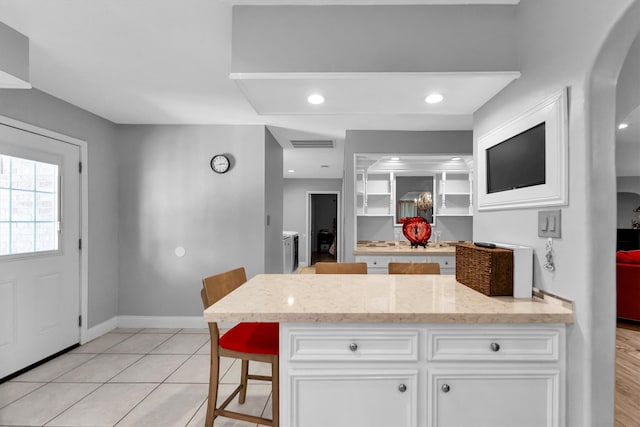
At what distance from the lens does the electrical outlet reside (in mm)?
1501

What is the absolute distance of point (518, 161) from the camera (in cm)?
181

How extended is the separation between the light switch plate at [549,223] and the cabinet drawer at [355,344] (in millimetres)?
Result: 756

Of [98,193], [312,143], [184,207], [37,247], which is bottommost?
[37,247]

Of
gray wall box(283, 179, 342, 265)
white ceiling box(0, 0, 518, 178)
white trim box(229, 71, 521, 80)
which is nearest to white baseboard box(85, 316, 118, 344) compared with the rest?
white ceiling box(0, 0, 518, 178)

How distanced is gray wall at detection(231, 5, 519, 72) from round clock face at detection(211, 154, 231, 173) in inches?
91.8

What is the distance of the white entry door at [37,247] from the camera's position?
9.05 feet

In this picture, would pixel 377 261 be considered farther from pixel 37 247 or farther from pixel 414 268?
pixel 37 247

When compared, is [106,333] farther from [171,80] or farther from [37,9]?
[37,9]

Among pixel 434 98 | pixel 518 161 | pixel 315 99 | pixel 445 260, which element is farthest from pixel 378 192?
pixel 518 161

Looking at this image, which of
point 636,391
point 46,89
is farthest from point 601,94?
point 46,89

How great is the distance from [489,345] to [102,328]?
13.1 ft

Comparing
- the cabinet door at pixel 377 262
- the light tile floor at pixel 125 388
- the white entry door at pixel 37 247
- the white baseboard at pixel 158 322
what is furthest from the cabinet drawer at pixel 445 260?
the white entry door at pixel 37 247

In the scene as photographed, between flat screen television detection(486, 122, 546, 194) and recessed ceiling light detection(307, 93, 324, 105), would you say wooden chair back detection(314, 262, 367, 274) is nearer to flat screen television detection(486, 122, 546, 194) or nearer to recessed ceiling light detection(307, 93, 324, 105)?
flat screen television detection(486, 122, 546, 194)

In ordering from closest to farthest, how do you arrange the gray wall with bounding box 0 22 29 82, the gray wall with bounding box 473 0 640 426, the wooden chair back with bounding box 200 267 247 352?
the gray wall with bounding box 473 0 640 426 < the wooden chair back with bounding box 200 267 247 352 < the gray wall with bounding box 0 22 29 82
